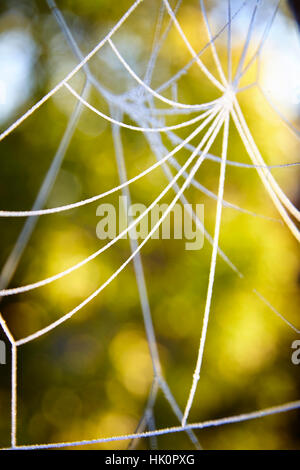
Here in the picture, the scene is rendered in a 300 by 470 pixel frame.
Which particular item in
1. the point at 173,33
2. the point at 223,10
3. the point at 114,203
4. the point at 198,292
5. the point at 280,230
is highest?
the point at 173,33

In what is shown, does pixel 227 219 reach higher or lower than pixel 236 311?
higher

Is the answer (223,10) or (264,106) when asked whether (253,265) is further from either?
(223,10)

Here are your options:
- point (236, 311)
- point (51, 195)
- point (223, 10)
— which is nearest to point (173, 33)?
point (223, 10)

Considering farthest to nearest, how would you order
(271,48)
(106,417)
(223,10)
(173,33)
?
(106,417)
(173,33)
(271,48)
(223,10)

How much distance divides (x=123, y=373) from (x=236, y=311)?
685 mm

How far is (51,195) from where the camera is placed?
1.87 m

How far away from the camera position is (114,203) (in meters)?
1.88

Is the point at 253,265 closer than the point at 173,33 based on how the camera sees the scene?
No
